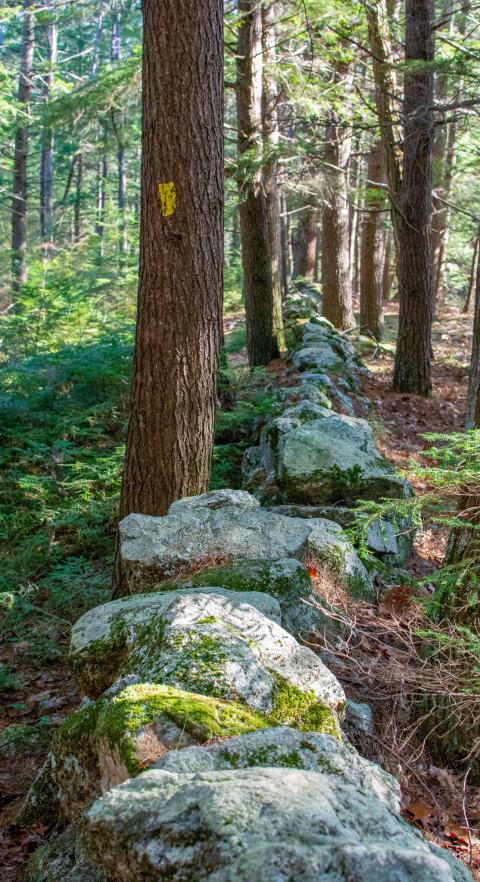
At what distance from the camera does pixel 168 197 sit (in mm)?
4629

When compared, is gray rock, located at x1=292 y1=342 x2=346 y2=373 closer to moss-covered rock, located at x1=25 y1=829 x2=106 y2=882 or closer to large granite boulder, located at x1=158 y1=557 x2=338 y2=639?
large granite boulder, located at x1=158 y1=557 x2=338 y2=639

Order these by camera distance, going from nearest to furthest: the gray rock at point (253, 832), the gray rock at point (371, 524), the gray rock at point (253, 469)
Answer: the gray rock at point (253, 832)
the gray rock at point (371, 524)
the gray rock at point (253, 469)

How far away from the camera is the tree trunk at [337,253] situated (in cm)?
1405

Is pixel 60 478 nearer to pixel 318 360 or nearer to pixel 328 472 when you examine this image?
pixel 328 472

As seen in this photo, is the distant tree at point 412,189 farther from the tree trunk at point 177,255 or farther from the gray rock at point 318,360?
the tree trunk at point 177,255

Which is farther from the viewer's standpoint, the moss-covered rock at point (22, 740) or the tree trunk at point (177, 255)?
the tree trunk at point (177, 255)

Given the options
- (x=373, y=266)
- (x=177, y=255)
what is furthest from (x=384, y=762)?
(x=373, y=266)

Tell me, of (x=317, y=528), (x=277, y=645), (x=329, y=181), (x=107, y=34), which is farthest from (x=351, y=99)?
(x=107, y=34)

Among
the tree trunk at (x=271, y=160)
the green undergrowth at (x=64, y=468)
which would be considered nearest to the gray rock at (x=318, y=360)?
the green undergrowth at (x=64, y=468)

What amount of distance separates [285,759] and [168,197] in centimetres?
375

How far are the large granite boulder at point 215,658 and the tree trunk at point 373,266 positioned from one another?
12630mm

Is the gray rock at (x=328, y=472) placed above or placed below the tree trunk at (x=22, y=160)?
below

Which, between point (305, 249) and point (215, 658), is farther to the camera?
point (305, 249)

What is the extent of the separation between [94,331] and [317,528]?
8.61 meters
